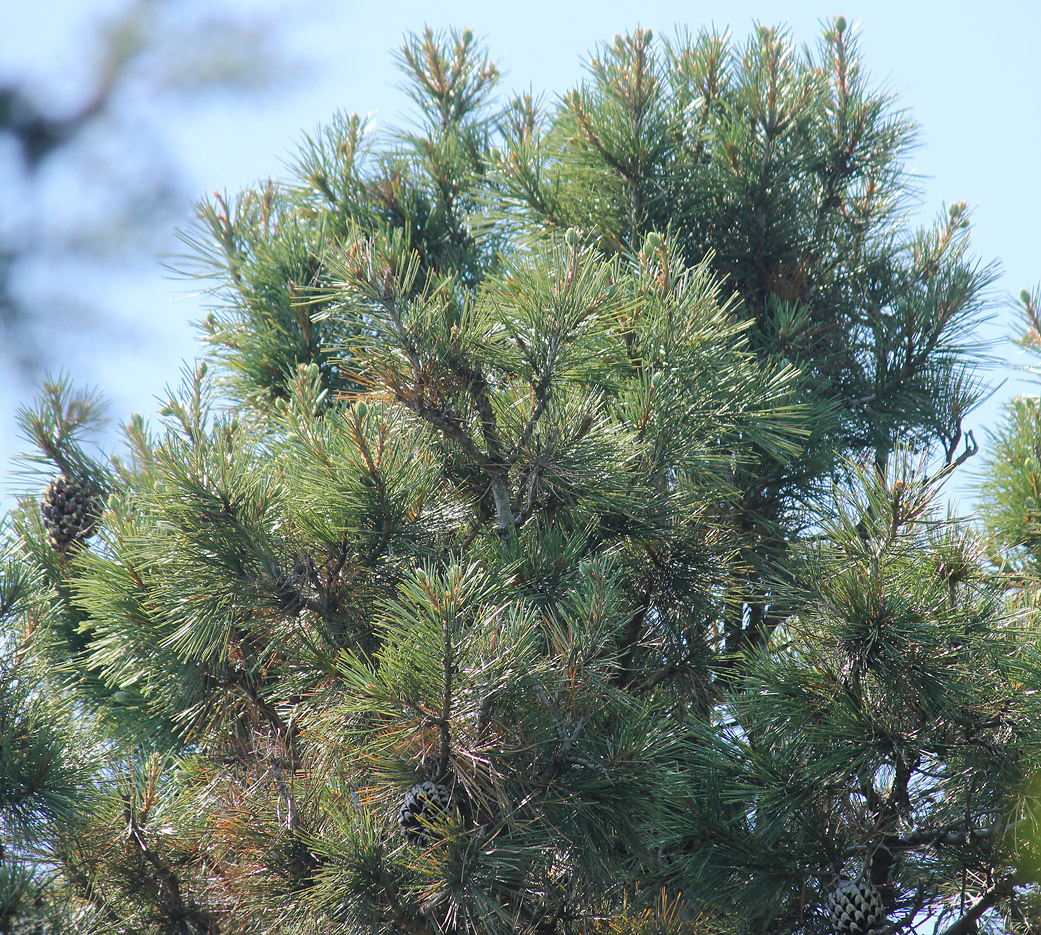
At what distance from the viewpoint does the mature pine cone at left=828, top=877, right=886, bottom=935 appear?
1929 mm

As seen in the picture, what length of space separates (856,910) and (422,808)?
0.75m

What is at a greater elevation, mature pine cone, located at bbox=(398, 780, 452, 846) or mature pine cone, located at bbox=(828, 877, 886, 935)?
mature pine cone, located at bbox=(398, 780, 452, 846)

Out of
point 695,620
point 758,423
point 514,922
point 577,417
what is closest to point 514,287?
point 577,417

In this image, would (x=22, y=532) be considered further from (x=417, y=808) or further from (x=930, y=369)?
(x=930, y=369)

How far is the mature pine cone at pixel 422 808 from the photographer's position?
1815 mm

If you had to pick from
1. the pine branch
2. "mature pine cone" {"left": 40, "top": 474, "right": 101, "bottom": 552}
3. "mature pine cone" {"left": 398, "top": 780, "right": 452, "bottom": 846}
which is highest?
"mature pine cone" {"left": 40, "top": 474, "right": 101, "bottom": 552}

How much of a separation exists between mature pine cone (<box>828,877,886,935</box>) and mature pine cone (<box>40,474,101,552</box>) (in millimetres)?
1955

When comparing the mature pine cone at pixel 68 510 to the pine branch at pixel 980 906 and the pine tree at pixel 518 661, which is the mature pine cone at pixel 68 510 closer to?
the pine tree at pixel 518 661

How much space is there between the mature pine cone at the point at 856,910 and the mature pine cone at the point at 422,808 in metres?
0.69

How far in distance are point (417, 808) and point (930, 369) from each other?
205 centimetres

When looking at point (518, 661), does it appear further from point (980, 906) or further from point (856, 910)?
point (980, 906)

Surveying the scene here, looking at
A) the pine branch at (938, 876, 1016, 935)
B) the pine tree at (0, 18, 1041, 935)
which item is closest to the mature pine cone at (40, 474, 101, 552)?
the pine tree at (0, 18, 1041, 935)

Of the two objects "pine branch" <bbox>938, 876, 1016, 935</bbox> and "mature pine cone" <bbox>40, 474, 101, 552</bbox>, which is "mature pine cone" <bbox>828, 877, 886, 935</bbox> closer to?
"pine branch" <bbox>938, 876, 1016, 935</bbox>

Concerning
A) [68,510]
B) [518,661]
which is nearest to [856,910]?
[518,661]
